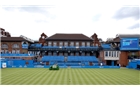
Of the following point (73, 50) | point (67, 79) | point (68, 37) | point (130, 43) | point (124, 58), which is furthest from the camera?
point (68, 37)

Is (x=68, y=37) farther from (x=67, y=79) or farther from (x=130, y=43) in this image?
(x=67, y=79)

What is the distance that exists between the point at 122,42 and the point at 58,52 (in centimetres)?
2461

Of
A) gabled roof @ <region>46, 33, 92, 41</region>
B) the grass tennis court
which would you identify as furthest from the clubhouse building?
the grass tennis court

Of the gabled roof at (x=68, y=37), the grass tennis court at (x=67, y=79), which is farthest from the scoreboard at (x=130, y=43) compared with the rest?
the grass tennis court at (x=67, y=79)

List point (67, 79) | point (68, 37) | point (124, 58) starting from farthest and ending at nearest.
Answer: point (68, 37) → point (124, 58) → point (67, 79)

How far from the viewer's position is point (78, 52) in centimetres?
6550

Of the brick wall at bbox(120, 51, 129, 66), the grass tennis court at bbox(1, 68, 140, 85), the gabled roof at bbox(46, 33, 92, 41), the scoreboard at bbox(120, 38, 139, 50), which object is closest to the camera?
the grass tennis court at bbox(1, 68, 140, 85)

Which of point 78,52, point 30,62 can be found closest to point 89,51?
point 78,52

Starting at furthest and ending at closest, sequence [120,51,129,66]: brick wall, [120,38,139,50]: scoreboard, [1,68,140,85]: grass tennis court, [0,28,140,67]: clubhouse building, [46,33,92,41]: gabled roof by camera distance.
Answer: [46,33,92,41]: gabled roof < [0,28,140,67]: clubhouse building < [120,51,129,66]: brick wall < [120,38,139,50]: scoreboard < [1,68,140,85]: grass tennis court

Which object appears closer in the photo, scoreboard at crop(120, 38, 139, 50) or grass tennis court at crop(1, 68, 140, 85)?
grass tennis court at crop(1, 68, 140, 85)

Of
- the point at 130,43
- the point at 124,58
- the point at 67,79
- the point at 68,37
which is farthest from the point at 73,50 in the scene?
the point at 67,79

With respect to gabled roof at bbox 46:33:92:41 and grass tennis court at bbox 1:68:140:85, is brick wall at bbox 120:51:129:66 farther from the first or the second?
grass tennis court at bbox 1:68:140:85

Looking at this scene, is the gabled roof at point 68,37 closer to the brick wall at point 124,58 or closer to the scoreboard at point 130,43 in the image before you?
the brick wall at point 124,58

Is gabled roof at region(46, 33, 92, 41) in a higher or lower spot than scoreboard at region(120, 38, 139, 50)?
higher
